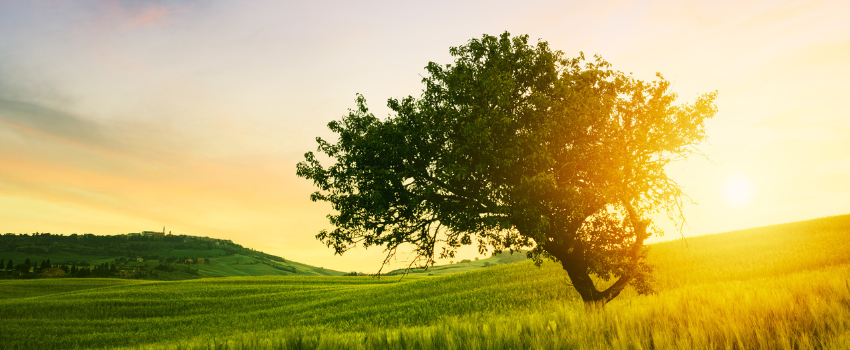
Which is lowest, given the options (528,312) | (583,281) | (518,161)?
(528,312)

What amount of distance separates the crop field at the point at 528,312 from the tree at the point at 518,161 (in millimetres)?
2638

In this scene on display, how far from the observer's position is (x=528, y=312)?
10.9m

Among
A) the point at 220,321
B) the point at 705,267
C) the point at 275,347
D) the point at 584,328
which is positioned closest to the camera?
the point at 584,328

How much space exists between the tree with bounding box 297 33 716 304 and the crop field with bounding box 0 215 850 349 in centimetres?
264

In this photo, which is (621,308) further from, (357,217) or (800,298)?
(357,217)

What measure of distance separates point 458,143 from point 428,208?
2.62 m

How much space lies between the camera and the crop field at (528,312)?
5.62 m

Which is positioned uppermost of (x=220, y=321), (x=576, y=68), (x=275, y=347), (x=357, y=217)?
(x=576, y=68)

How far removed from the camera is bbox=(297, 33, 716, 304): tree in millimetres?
12273

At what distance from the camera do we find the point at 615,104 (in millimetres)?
14055

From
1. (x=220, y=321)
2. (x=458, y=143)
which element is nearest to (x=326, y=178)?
(x=458, y=143)

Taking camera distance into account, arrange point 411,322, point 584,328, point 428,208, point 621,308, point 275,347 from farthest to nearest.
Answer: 1. point 411,322
2. point 428,208
3. point 621,308
4. point 275,347
5. point 584,328

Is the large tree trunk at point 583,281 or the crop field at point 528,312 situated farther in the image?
the large tree trunk at point 583,281

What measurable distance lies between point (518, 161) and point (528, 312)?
4.65 meters
